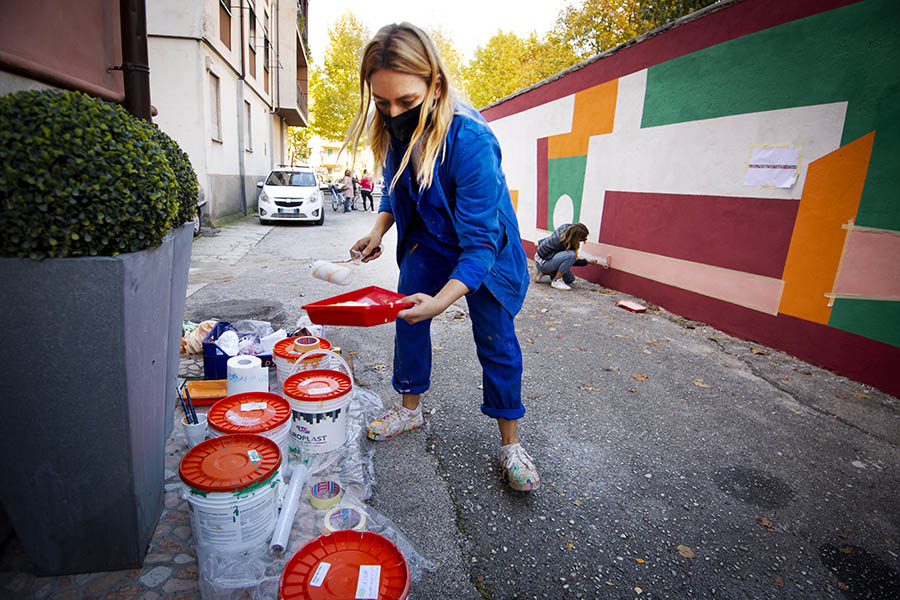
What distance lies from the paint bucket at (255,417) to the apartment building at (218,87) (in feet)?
31.5

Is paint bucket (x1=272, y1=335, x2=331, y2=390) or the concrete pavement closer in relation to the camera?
the concrete pavement

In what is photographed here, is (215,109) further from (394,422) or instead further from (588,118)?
(394,422)

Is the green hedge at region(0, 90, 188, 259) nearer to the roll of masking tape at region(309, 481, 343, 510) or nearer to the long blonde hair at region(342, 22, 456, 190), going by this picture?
the long blonde hair at region(342, 22, 456, 190)

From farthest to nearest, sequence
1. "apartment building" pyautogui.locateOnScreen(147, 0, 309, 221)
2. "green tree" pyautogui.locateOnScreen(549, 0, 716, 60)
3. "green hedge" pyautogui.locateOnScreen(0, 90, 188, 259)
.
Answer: "green tree" pyautogui.locateOnScreen(549, 0, 716, 60)
"apartment building" pyautogui.locateOnScreen(147, 0, 309, 221)
"green hedge" pyautogui.locateOnScreen(0, 90, 188, 259)

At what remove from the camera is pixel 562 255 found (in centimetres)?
655

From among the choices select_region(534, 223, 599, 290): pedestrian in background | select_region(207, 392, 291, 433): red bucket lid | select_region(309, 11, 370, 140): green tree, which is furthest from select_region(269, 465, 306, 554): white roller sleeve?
select_region(309, 11, 370, 140): green tree

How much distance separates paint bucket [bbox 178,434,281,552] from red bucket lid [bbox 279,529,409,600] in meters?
0.29

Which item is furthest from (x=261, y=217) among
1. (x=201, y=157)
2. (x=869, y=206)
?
(x=869, y=206)

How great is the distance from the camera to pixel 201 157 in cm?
1015

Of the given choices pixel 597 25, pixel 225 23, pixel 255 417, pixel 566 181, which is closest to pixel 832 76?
pixel 566 181

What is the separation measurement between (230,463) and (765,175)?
502cm

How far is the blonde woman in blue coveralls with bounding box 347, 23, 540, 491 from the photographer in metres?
1.79

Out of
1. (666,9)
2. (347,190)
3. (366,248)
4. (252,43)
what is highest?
(666,9)

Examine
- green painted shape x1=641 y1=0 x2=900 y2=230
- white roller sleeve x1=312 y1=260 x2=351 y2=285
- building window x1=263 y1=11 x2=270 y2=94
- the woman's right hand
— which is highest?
building window x1=263 y1=11 x2=270 y2=94
